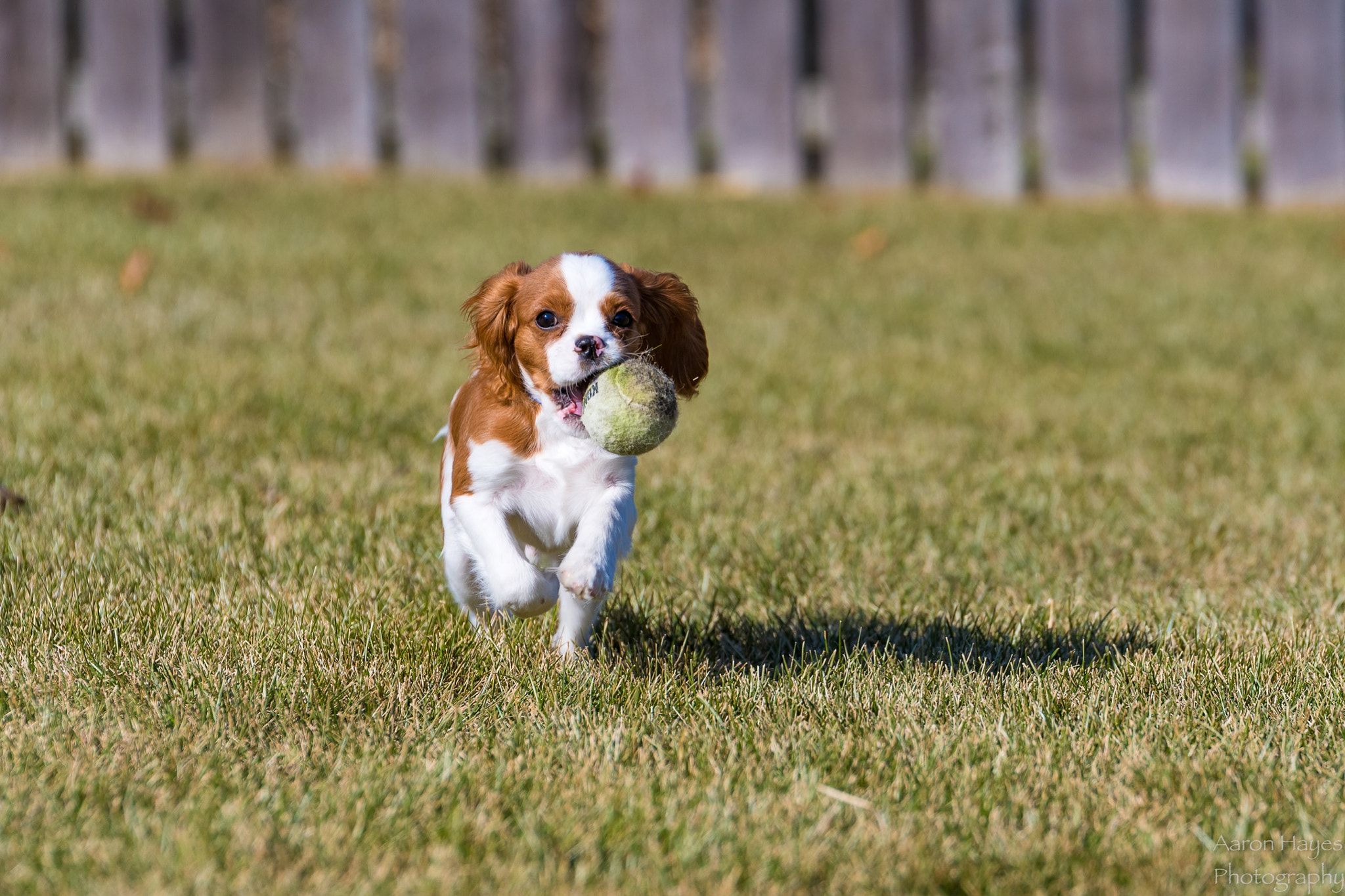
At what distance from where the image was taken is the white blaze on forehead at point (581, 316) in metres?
2.78

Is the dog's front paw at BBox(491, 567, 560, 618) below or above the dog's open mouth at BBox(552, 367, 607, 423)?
below

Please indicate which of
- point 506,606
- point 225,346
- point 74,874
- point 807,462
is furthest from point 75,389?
point 74,874

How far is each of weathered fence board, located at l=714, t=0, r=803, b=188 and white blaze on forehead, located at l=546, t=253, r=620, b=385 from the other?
6498 millimetres

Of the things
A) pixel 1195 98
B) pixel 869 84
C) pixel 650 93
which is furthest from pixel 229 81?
pixel 1195 98

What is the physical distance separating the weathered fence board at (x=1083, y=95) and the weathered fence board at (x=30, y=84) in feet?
20.0

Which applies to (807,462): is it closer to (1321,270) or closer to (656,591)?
(656,591)

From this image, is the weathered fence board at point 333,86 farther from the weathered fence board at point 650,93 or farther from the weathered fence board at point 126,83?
the weathered fence board at point 650,93

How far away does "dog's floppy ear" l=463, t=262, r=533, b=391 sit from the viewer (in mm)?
2955

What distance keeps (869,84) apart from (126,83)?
181 inches

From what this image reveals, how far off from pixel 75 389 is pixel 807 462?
8.54ft

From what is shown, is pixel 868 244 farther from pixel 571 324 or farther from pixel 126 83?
pixel 571 324

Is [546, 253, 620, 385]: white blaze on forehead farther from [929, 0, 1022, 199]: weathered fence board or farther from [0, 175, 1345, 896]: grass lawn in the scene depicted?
[929, 0, 1022, 199]: weathered fence board
